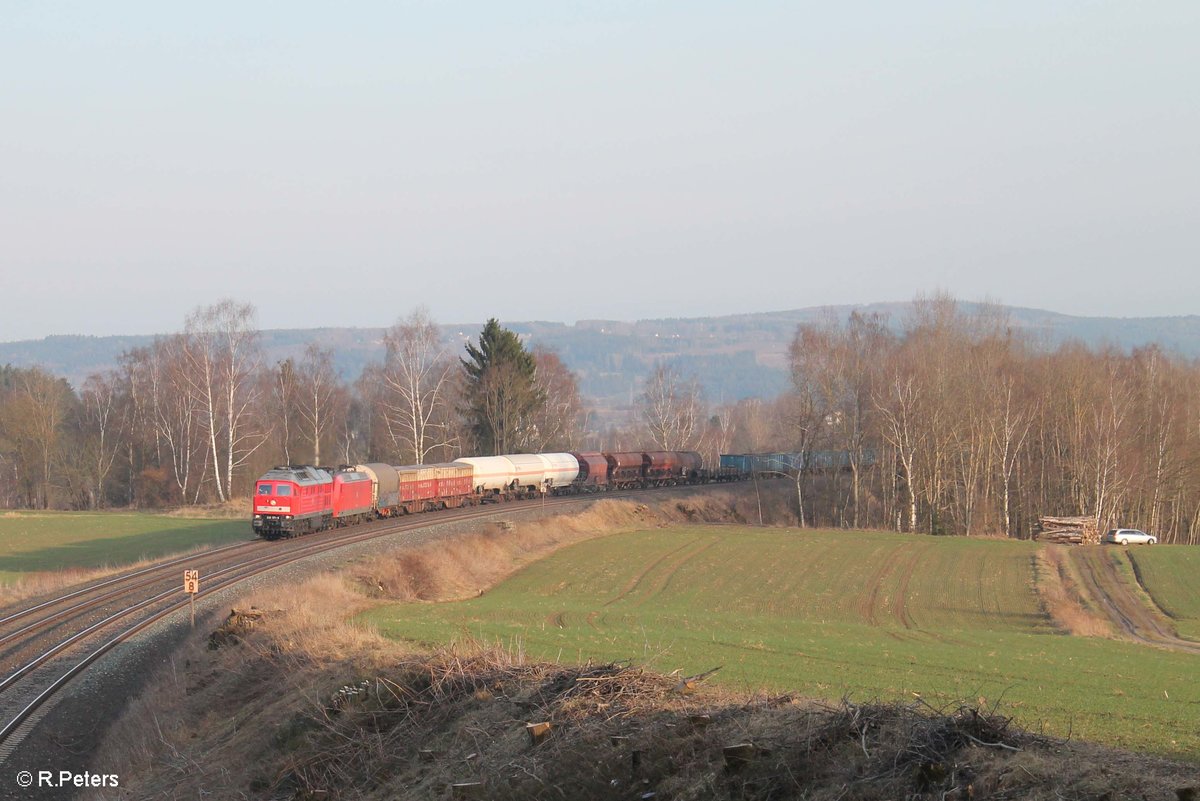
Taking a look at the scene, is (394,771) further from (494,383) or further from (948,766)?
(494,383)

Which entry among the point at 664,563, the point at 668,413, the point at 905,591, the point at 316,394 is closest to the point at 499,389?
the point at 316,394

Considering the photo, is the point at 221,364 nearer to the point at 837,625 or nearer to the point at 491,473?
the point at 491,473

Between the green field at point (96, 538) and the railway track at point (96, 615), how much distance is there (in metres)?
7.04

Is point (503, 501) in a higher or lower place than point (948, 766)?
lower

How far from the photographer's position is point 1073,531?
5828 centimetres

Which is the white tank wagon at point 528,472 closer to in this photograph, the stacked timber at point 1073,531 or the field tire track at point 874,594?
the field tire track at point 874,594

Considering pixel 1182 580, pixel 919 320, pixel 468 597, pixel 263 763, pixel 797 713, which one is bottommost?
pixel 1182 580

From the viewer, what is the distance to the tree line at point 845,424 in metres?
69.5

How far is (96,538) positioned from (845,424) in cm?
5207

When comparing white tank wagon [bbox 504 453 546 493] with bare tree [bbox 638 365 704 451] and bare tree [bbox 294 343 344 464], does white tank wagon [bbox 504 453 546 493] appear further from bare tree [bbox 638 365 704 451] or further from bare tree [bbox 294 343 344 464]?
bare tree [bbox 638 365 704 451]

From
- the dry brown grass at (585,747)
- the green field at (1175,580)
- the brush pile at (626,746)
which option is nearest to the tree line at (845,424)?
the green field at (1175,580)

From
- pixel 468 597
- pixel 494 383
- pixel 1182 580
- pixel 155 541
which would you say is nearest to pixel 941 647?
pixel 468 597

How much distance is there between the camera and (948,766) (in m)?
7.23

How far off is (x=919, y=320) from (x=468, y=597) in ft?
200
